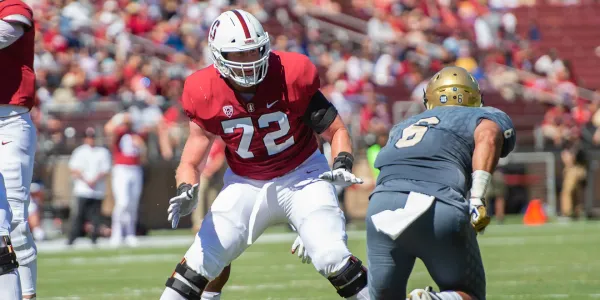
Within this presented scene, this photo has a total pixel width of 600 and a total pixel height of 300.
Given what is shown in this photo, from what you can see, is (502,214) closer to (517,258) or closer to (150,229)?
(150,229)

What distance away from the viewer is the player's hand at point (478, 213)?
4.84 meters

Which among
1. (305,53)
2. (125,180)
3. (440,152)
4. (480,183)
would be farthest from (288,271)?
(305,53)

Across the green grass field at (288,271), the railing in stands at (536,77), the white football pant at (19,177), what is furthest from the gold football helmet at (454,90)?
the railing in stands at (536,77)

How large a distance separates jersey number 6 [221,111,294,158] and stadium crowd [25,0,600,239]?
33.6 ft

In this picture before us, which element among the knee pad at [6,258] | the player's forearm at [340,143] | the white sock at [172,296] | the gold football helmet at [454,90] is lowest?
the white sock at [172,296]

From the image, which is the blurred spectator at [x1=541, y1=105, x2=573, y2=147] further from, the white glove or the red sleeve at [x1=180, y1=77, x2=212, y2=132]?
the white glove

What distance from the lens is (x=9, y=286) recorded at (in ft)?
16.4

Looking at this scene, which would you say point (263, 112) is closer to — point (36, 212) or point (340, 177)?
point (340, 177)

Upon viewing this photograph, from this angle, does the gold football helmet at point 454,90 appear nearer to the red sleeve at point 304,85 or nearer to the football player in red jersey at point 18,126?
the red sleeve at point 304,85

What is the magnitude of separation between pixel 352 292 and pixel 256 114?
1056 millimetres

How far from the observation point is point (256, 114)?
593cm

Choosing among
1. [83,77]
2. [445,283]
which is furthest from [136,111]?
[445,283]

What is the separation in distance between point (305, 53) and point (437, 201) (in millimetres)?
16432

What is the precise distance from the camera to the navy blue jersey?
16.5 ft
